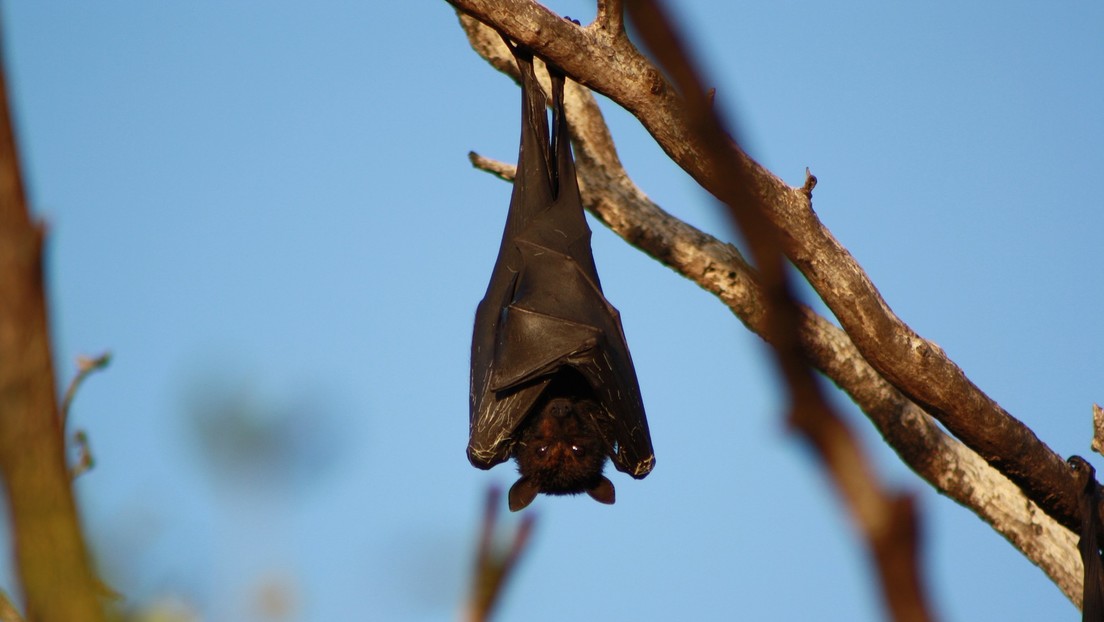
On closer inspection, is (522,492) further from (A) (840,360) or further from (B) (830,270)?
(B) (830,270)

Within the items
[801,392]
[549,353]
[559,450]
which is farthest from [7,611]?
[559,450]

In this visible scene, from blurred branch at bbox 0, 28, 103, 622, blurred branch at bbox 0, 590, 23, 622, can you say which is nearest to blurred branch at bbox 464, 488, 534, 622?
blurred branch at bbox 0, 28, 103, 622

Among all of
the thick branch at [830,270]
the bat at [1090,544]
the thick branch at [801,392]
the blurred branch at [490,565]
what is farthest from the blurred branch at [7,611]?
the bat at [1090,544]

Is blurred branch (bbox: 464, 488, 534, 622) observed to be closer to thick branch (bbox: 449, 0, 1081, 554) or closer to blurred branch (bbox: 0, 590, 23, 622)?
blurred branch (bbox: 0, 590, 23, 622)

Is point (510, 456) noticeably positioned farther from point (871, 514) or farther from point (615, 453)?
point (871, 514)

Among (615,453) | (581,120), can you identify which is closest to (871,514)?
(615,453)

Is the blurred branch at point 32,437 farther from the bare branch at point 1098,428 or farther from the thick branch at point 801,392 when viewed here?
the bare branch at point 1098,428

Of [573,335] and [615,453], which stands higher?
[573,335]
